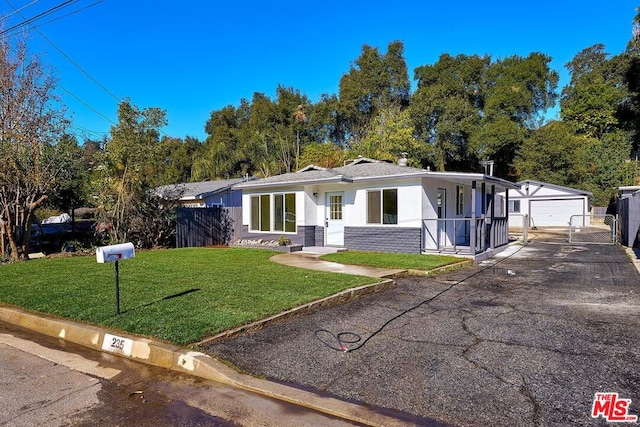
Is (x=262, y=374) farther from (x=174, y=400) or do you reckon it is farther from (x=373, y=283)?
(x=373, y=283)

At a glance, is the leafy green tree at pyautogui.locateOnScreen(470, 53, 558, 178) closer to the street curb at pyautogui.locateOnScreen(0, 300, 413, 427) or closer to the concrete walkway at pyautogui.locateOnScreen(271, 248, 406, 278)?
the concrete walkway at pyautogui.locateOnScreen(271, 248, 406, 278)

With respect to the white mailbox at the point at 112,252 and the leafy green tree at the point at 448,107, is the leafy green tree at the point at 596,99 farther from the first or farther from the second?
the white mailbox at the point at 112,252

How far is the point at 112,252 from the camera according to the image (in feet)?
19.4

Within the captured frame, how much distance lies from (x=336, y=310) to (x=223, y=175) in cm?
3801

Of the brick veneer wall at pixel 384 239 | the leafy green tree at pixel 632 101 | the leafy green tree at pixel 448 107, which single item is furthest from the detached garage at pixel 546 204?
the brick veneer wall at pixel 384 239

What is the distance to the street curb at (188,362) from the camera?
3445 mm

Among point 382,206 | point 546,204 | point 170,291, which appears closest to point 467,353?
point 170,291

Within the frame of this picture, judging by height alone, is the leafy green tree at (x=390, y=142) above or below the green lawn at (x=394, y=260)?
above

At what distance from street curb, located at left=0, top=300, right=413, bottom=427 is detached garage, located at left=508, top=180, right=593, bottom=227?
31.2 metres

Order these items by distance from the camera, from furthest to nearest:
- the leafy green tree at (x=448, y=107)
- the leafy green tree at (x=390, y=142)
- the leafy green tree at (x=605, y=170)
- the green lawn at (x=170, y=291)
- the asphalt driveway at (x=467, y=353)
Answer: the leafy green tree at (x=448, y=107)
the leafy green tree at (x=605, y=170)
the leafy green tree at (x=390, y=142)
the green lawn at (x=170, y=291)
the asphalt driveway at (x=467, y=353)

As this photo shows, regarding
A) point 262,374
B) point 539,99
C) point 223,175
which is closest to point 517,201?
point 539,99

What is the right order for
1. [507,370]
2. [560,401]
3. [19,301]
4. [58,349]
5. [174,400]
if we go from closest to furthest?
[560,401], [174,400], [507,370], [58,349], [19,301]

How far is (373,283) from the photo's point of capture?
8359mm

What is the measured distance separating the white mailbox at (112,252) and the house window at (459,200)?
1284cm
